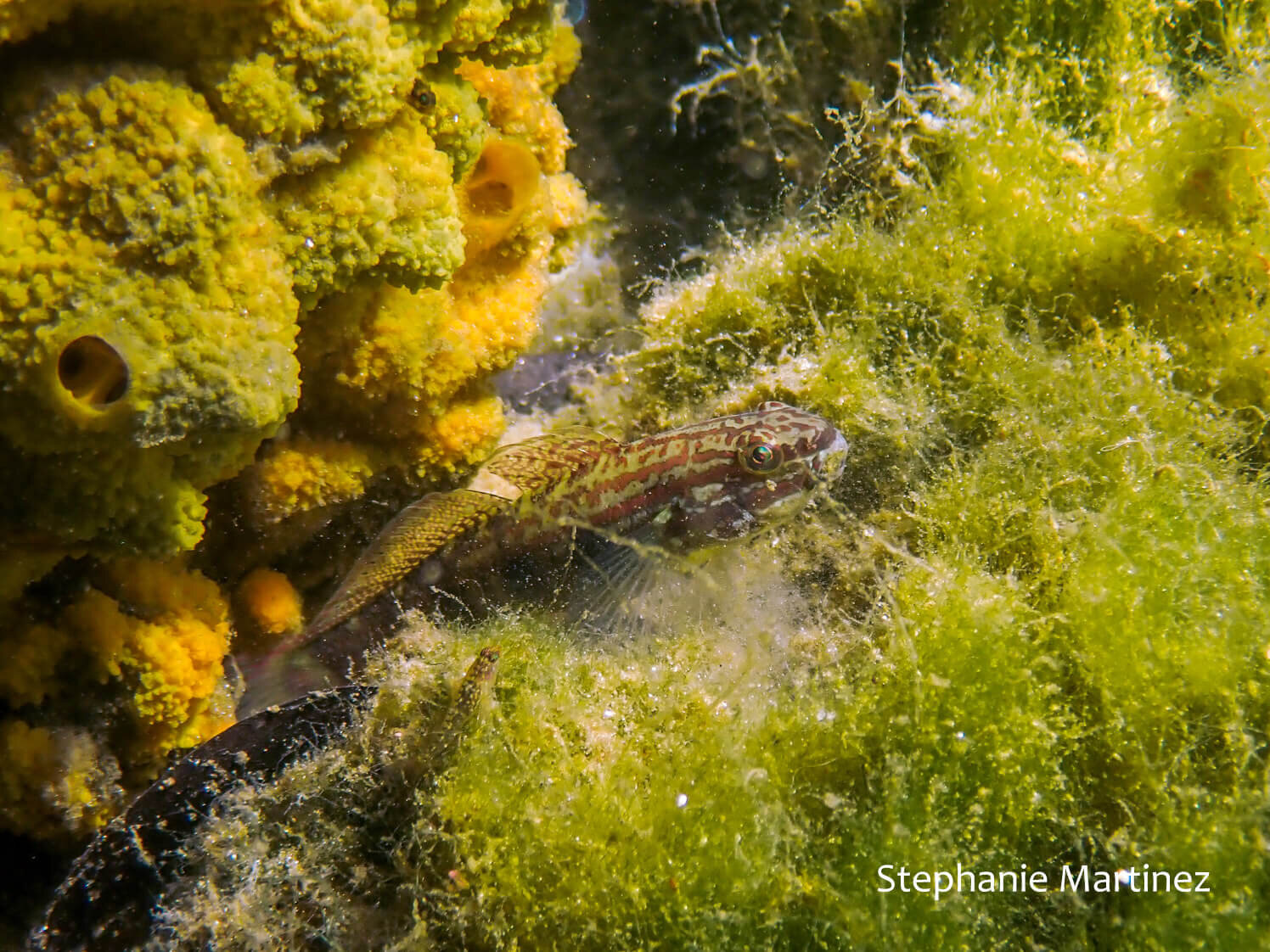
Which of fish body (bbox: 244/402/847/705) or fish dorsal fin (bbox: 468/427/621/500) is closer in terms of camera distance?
fish body (bbox: 244/402/847/705)

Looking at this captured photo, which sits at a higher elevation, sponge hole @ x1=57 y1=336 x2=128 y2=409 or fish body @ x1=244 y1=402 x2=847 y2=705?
sponge hole @ x1=57 y1=336 x2=128 y2=409

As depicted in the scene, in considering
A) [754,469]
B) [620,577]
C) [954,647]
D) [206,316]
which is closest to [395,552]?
[620,577]

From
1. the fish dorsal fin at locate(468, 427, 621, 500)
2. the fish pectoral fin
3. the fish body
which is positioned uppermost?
the fish dorsal fin at locate(468, 427, 621, 500)

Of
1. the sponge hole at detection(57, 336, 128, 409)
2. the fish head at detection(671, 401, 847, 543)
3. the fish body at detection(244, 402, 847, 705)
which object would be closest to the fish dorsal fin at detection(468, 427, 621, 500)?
the fish body at detection(244, 402, 847, 705)

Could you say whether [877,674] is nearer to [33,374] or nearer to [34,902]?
[33,374]

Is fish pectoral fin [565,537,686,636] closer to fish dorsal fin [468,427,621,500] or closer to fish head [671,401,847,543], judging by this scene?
fish head [671,401,847,543]

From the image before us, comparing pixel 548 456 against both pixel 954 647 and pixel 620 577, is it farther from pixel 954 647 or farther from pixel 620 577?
pixel 954 647

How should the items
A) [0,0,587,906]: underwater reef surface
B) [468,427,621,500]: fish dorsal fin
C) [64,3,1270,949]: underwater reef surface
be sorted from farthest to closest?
[468,427,621,500]: fish dorsal fin → [64,3,1270,949]: underwater reef surface → [0,0,587,906]: underwater reef surface

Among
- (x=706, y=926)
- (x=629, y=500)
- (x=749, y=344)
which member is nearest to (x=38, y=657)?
(x=629, y=500)
